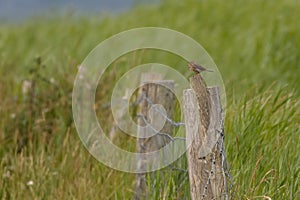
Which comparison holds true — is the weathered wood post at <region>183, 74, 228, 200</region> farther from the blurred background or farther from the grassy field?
the blurred background

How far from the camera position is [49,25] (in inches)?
384

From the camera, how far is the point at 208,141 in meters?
2.84

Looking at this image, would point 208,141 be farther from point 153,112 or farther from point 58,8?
point 58,8

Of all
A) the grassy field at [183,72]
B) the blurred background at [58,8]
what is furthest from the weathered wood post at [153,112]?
the blurred background at [58,8]

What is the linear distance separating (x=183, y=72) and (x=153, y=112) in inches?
108

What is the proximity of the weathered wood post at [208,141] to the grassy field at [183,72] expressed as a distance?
190 mm

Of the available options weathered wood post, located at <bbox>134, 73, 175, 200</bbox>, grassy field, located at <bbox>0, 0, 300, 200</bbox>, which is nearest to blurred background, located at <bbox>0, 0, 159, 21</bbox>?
grassy field, located at <bbox>0, 0, 300, 200</bbox>

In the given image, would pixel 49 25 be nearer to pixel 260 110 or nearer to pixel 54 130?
pixel 54 130

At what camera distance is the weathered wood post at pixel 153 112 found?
3742 mm

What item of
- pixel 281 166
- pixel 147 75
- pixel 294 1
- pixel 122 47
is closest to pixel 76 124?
pixel 147 75

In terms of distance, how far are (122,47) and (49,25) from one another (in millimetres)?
2216

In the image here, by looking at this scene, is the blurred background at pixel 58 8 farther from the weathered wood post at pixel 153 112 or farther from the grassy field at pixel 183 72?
the weathered wood post at pixel 153 112

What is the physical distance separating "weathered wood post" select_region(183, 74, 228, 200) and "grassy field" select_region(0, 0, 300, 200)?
0.62 ft

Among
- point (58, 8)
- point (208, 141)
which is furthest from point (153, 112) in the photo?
point (58, 8)
